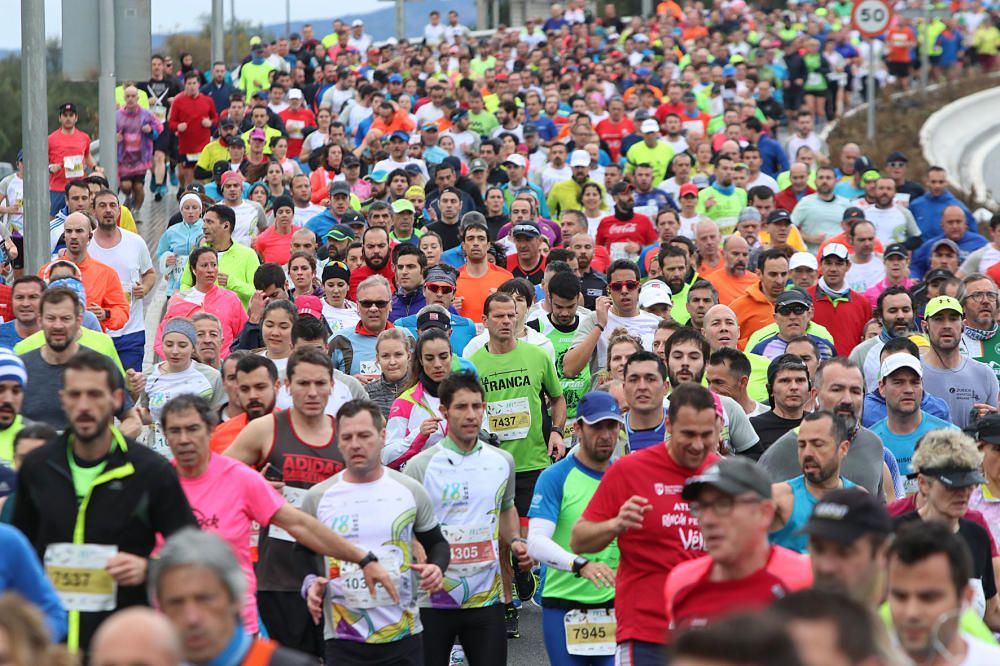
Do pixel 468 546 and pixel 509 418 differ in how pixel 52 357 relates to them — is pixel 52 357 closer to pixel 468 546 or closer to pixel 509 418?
pixel 468 546

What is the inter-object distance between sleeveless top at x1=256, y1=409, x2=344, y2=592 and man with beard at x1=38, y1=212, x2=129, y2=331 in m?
4.56

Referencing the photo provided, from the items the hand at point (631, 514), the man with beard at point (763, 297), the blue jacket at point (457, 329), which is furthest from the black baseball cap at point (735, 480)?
the man with beard at point (763, 297)

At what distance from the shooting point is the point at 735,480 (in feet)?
20.0

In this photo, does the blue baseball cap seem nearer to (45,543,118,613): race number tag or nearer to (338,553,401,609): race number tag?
(338,553,401,609): race number tag

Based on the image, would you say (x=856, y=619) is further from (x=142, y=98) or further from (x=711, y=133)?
(x=711, y=133)

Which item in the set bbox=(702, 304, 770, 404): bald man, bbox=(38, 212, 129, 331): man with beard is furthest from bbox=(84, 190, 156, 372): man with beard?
bbox=(702, 304, 770, 404): bald man

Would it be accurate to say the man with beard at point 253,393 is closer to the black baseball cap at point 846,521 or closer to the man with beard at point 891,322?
the black baseball cap at point 846,521

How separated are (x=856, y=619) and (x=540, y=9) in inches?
2014

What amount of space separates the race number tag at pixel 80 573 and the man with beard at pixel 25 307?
4.50 metres

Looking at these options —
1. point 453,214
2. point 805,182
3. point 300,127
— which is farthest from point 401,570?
point 300,127

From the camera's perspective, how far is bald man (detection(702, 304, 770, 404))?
1079 cm

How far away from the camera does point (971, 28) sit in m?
44.2

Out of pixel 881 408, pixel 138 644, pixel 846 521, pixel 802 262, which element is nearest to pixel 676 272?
pixel 802 262

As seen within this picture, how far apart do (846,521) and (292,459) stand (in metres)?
3.83
